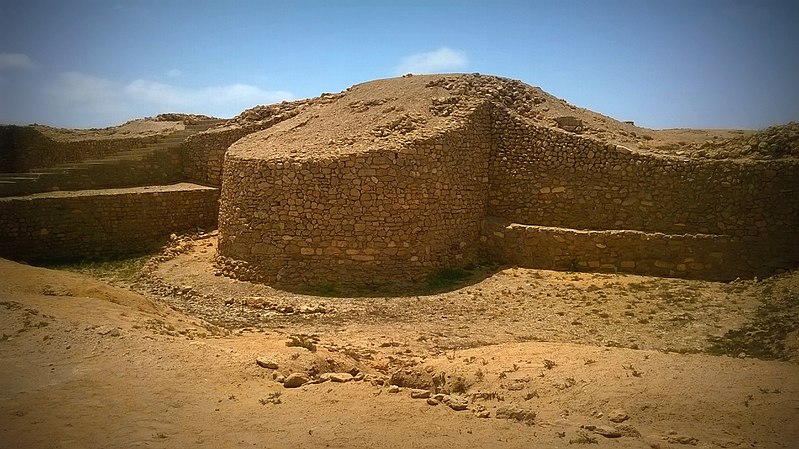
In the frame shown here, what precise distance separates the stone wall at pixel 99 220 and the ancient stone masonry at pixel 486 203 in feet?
9.74

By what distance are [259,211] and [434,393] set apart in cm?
764

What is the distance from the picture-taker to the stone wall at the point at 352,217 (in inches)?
469

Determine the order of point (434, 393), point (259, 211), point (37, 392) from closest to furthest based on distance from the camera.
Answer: point (37, 392), point (434, 393), point (259, 211)

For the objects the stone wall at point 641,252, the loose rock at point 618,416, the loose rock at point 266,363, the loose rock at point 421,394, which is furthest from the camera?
the stone wall at point 641,252

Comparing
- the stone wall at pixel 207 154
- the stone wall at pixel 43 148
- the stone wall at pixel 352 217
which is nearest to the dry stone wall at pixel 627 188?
the stone wall at pixel 352 217

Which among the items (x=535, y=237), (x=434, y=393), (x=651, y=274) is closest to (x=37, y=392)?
(x=434, y=393)

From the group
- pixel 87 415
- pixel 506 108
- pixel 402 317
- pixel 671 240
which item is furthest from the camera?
pixel 506 108

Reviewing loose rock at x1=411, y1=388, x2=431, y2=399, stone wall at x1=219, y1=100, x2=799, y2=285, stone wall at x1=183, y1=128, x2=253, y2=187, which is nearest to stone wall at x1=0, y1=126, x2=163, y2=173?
stone wall at x1=183, y1=128, x2=253, y2=187

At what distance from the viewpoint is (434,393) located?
5.97m

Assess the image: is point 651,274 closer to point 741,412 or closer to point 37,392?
point 741,412

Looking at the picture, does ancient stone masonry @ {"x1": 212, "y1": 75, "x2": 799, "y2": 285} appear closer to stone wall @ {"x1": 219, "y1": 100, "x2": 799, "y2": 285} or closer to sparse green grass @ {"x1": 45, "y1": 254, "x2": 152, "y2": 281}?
stone wall @ {"x1": 219, "y1": 100, "x2": 799, "y2": 285}

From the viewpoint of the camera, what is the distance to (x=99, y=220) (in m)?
14.9

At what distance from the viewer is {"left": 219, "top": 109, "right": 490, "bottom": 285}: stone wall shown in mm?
11906

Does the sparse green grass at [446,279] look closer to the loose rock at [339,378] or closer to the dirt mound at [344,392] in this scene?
the dirt mound at [344,392]
